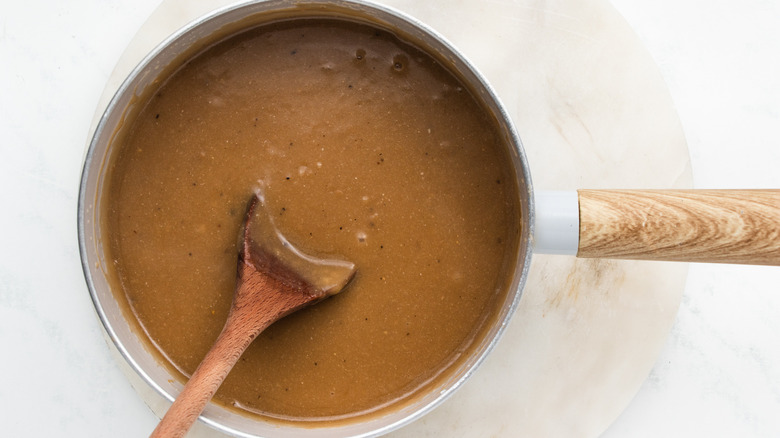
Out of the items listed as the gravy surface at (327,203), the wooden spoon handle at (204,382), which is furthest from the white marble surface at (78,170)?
the wooden spoon handle at (204,382)

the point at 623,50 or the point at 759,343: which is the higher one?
the point at 623,50

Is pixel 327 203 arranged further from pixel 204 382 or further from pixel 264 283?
pixel 204 382

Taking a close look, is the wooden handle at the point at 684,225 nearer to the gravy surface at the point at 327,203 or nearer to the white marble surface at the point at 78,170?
the gravy surface at the point at 327,203


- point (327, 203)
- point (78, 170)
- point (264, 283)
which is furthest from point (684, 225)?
point (78, 170)

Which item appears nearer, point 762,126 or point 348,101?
point 348,101

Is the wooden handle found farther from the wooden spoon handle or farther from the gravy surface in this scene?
the wooden spoon handle

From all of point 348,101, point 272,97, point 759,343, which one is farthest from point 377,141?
point 759,343

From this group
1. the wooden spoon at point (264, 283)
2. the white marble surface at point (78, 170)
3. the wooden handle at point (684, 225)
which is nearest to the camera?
the wooden handle at point (684, 225)

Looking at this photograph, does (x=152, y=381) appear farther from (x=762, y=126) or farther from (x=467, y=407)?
(x=762, y=126)
